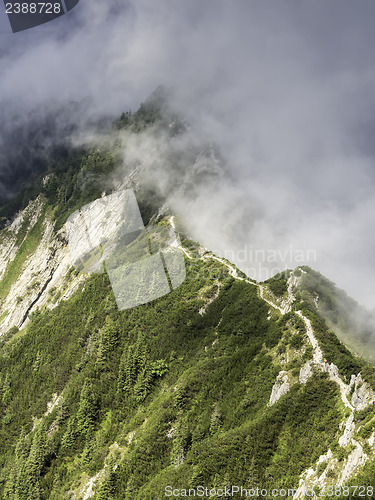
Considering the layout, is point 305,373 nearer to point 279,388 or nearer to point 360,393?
point 279,388

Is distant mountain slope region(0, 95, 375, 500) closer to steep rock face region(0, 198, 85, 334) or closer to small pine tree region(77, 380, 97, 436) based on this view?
small pine tree region(77, 380, 97, 436)

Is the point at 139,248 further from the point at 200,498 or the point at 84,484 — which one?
the point at 200,498

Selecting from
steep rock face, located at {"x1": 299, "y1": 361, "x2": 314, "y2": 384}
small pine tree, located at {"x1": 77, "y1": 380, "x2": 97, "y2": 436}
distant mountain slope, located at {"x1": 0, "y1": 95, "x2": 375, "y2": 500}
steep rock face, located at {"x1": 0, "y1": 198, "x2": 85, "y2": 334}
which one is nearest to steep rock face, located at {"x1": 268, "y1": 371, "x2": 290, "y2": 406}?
distant mountain slope, located at {"x1": 0, "y1": 95, "x2": 375, "y2": 500}

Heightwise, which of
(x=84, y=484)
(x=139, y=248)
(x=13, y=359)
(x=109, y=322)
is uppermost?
(x=139, y=248)

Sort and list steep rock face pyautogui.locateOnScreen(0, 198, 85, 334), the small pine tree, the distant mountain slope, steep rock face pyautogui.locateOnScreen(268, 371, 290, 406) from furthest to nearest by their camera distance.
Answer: steep rock face pyautogui.locateOnScreen(0, 198, 85, 334)
the small pine tree
steep rock face pyautogui.locateOnScreen(268, 371, 290, 406)
the distant mountain slope

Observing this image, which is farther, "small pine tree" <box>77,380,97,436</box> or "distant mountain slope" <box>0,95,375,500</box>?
"small pine tree" <box>77,380,97,436</box>

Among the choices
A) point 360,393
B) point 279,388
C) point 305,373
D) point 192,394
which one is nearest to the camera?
point 360,393

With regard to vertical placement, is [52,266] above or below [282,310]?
above

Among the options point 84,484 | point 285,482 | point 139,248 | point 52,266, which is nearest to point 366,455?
point 285,482

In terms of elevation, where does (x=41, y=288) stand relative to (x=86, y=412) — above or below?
above

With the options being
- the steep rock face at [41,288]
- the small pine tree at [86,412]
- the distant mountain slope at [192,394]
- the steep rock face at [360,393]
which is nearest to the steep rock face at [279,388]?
the distant mountain slope at [192,394]

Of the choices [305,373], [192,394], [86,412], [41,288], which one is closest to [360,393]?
[305,373]
